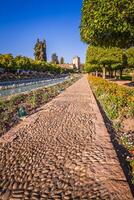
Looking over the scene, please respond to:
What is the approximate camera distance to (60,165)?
5.33 m

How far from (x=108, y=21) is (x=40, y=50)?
104 metres

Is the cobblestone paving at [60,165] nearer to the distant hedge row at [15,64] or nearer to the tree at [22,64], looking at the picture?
the distant hedge row at [15,64]

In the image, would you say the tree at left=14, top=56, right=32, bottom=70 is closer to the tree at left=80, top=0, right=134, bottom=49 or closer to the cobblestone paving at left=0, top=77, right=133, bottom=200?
the tree at left=80, top=0, right=134, bottom=49

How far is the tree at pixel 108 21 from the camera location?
10.6m

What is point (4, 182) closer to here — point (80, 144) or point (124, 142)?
point (80, 144)

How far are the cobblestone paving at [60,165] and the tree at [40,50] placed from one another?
104 metres

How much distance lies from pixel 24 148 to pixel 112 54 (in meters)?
36.4

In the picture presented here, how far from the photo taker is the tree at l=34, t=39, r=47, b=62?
109875mm

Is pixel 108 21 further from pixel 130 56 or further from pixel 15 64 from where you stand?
pixel 15 64

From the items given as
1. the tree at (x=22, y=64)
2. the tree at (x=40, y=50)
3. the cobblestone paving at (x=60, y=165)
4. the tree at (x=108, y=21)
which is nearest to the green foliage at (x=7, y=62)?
the tree at (x=22, y=64)

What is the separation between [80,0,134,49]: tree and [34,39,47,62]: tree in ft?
326

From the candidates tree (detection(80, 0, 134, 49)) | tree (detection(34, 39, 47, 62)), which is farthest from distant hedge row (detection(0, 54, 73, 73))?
tree (detection(80, 0, 134, 49))

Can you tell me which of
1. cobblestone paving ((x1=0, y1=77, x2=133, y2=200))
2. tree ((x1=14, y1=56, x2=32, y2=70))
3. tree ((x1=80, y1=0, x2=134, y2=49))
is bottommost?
cobblestone paving ((x1=0, y1=77, x2=133, y2=200))

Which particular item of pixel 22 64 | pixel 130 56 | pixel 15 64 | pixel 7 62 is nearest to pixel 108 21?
pixel 130 56
